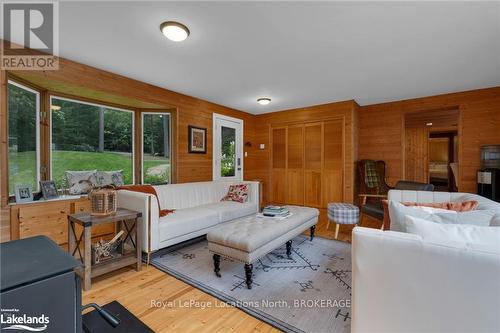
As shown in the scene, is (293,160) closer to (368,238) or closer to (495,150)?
(495,150)

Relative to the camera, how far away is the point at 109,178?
3656 mm

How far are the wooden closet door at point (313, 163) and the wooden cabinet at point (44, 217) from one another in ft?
13.4

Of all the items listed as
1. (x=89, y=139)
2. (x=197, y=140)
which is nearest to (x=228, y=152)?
(x=197, y=140)

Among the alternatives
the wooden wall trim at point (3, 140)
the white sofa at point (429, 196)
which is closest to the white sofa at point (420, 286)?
the white sofa at point (429, 196)

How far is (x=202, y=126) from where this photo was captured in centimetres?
461

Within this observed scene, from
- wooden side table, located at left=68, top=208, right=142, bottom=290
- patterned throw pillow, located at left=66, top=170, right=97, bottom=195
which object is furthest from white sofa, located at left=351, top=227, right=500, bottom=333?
patterned throw pillow, located at left=66, top=170, right=97, bottom=195

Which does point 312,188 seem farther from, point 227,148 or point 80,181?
point 80,181

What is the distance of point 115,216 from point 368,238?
2.24 m

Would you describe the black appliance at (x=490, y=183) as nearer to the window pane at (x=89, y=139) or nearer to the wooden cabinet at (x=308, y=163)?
the wooden cabinet at (x=308, y=163)

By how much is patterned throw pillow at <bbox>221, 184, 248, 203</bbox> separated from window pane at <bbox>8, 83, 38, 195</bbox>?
267cm

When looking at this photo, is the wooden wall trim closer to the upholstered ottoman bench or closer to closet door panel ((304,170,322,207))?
the upholstered ottoman bench

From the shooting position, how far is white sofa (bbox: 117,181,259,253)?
2.54 meters

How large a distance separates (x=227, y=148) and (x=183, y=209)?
86.2 inches

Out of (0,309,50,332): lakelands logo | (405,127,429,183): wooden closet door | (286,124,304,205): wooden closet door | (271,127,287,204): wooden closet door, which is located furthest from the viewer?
(405,127,429,183): wooden closet door
